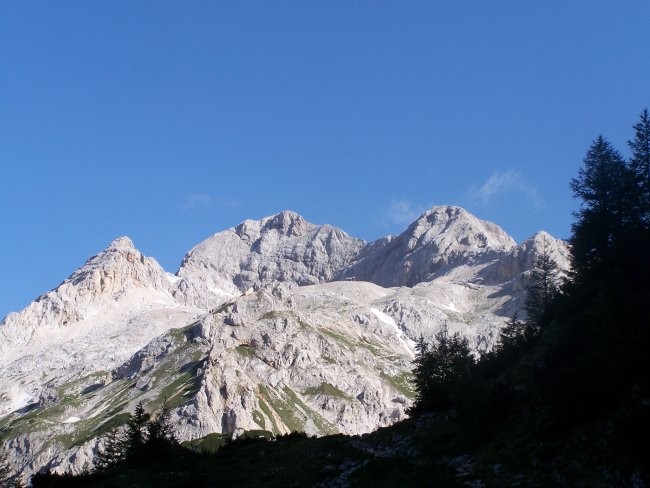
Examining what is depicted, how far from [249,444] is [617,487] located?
131 ft

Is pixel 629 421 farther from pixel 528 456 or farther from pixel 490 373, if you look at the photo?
pixel 490 373

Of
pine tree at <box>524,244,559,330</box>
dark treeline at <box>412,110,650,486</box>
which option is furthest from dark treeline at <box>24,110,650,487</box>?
pine tree at <box>524,244,559,330</box>

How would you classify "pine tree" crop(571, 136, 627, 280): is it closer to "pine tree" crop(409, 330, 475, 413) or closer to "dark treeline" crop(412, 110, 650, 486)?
"dark treeline" crop(412, 110, 650, 486)

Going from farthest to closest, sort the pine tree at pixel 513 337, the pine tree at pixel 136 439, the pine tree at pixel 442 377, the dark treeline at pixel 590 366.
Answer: the pine tree at pixel 513 337, the pine tree at pixel 136 439, the pine tree at pixel 442 377, the dark treeline at pixel 590 366

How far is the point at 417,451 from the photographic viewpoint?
138 ft

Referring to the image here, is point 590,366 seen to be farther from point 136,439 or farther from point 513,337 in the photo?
point 513,337

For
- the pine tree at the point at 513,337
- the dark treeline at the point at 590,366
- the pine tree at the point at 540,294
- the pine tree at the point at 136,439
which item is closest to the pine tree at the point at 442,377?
the dark treeline at the point at 590,366

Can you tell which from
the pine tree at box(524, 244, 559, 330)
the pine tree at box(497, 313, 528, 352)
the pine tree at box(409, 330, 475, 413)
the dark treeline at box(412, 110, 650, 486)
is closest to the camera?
the dark treeline at box(412, 110, 650, 486)

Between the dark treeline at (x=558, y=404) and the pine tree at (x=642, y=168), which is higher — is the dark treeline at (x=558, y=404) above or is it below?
below

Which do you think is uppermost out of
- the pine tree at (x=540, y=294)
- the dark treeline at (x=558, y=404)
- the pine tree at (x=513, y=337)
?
the pine tree at (x=540, y=294)

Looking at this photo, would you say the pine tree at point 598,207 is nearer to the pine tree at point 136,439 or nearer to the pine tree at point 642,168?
the pine tree at point 642,168

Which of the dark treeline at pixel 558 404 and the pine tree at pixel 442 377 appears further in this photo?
the pine tree at pixel 442 377

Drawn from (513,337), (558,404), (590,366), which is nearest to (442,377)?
(513,337)

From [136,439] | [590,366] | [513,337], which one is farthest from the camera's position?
[513,337]
